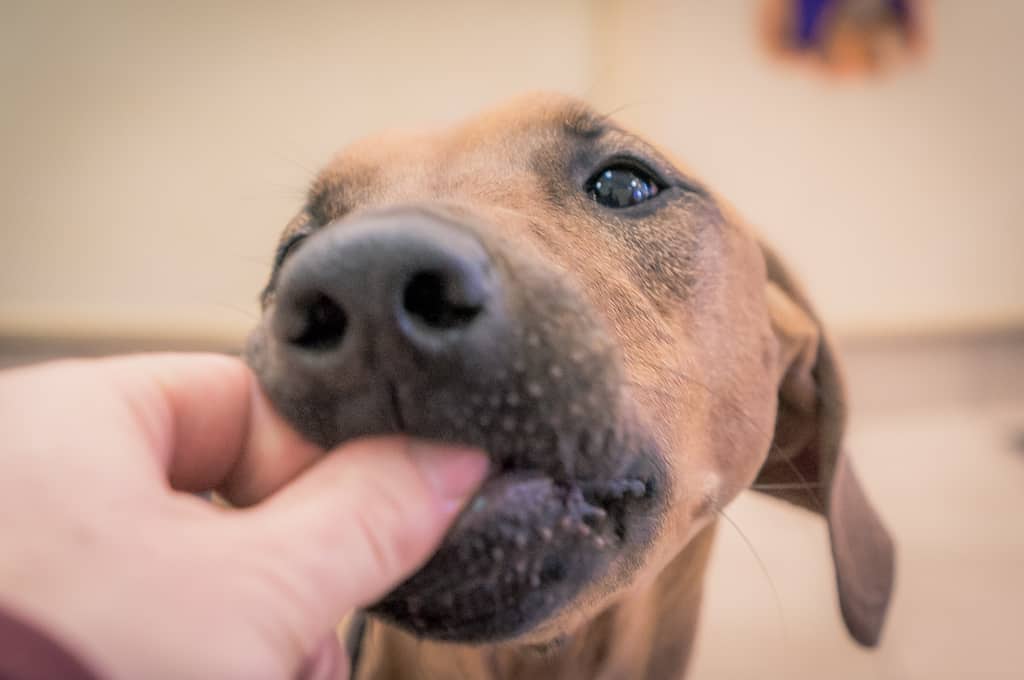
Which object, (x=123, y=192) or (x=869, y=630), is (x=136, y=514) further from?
(x=123, y=192)

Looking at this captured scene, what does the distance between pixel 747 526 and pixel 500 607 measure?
1.75 meters

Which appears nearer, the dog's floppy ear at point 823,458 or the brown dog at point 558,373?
the brown dog at point 558,373

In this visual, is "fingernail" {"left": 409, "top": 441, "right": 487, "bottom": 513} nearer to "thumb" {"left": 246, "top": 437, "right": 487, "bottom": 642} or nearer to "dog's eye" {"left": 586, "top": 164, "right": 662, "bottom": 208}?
"thumb" {"left": 246, "top": 437, "right": 487, "bottom": 642}

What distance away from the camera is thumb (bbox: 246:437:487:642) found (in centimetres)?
48

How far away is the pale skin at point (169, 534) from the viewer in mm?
408

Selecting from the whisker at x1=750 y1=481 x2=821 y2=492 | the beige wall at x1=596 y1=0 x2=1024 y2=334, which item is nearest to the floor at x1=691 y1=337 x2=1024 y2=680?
the whisker at x1=750 y1=481 x2=821 y2=492

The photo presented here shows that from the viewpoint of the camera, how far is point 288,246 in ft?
Result: 4.47

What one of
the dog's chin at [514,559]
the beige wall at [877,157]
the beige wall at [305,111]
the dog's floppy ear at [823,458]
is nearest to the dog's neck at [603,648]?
the dog's floppy ear at [823,458]

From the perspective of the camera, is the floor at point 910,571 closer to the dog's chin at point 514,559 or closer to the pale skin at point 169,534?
the dog's chin at point 514,559

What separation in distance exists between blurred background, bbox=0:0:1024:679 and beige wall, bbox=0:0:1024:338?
0.03 ft

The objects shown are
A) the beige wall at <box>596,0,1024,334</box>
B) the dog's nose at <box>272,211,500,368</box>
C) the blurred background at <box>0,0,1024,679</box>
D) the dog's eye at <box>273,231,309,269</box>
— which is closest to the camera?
the dog's nose at <box>272,211,500,368</box>

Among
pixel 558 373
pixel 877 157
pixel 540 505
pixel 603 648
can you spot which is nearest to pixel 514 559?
pixel 540 505

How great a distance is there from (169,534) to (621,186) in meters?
0.97

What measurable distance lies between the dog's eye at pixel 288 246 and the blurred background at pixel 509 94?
1.47 metres
